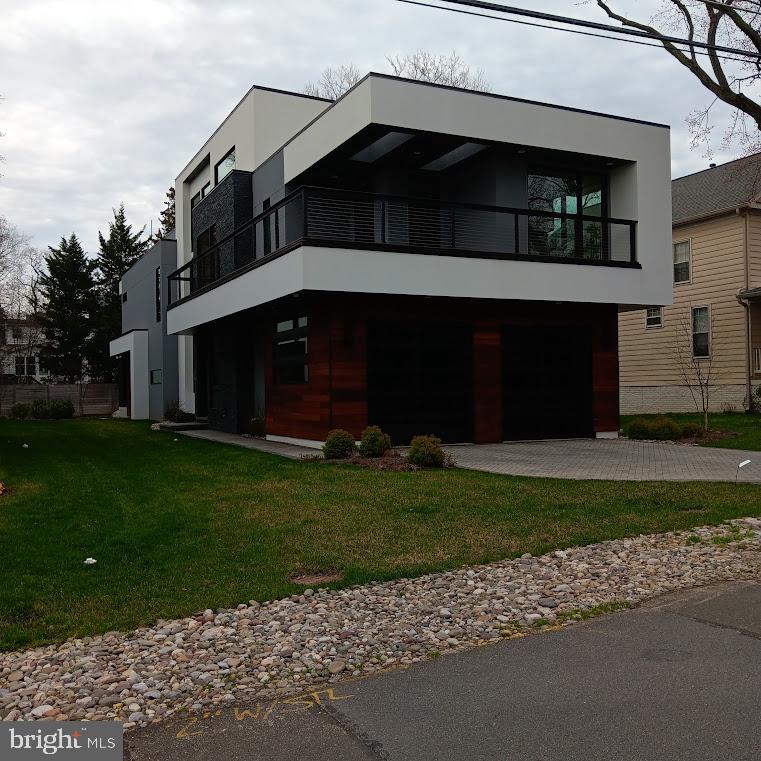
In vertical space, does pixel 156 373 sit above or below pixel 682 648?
above

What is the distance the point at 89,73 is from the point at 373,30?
5613 millimetres

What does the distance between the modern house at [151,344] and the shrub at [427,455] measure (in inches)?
630

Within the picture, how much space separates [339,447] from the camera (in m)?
12.4

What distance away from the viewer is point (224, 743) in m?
3.07

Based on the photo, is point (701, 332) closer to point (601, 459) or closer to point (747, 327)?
point (747, 327)

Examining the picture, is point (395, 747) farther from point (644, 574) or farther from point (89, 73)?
point (89, 73)

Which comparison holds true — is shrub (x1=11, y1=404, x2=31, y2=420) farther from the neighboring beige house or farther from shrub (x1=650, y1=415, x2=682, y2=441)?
shrub (x1=650, y1=415, x2=682, y2=441)

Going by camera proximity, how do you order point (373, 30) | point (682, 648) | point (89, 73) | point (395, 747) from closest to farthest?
point (395, 747), point (682, 648), point (373, 30), point (89, 73)

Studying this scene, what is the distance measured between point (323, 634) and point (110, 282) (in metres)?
48.0

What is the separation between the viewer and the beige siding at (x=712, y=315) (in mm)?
22109

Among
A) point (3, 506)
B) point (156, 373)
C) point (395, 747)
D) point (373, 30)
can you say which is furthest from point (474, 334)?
point (156, 373)

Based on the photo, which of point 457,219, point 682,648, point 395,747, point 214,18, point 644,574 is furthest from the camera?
point 457,219

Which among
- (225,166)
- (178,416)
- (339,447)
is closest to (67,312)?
(178,416)

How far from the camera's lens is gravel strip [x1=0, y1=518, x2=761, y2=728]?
357cm
